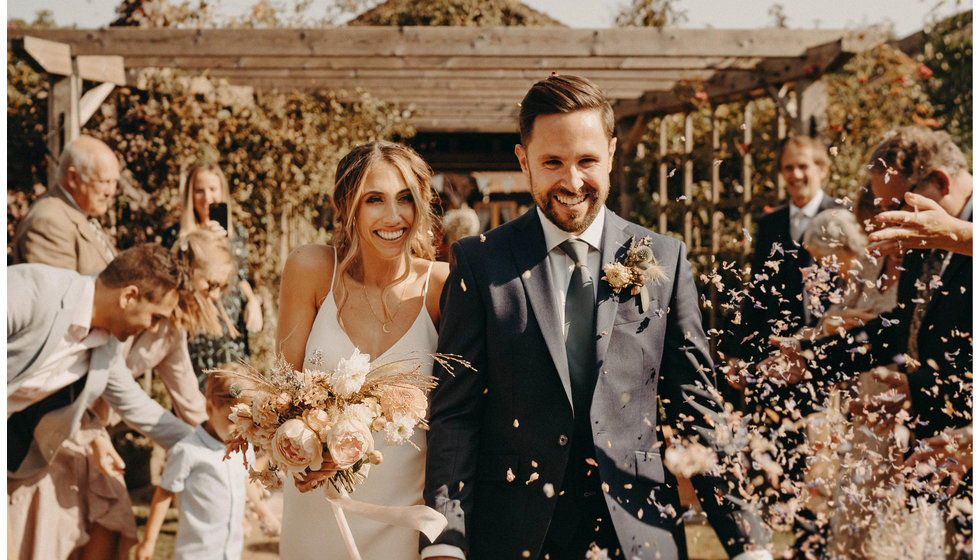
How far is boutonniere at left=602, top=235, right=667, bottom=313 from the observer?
6.90ft

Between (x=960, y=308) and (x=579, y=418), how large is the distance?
157 centimetres

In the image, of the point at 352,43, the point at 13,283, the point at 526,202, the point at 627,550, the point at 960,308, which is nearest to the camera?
the point at 627,550

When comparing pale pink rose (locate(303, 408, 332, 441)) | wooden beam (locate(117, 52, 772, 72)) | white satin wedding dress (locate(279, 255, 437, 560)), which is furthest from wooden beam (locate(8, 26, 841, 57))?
pale pink rose (locate(303, 408, 332, 441))

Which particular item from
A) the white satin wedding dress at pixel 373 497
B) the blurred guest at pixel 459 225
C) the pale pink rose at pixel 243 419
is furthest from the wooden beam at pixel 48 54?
the pale pink rose at pixel 243 419

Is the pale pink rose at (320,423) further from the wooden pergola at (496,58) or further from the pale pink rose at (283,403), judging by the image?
the wooden pergola at (496,58)

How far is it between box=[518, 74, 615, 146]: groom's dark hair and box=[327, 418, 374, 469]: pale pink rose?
867 millimetres

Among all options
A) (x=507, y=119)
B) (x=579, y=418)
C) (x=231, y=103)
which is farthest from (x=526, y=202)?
(x=579, y=418)

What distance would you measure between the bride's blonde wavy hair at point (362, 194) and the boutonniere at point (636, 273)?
0.82 metres

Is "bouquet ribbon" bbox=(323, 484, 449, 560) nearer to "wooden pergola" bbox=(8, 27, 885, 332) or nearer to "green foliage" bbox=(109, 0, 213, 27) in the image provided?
"wooden pergola" bbox=(8, 27, 885, 332)

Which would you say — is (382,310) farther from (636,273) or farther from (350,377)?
(636,273)

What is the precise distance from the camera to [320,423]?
2016 millimetres

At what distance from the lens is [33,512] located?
3.54 m

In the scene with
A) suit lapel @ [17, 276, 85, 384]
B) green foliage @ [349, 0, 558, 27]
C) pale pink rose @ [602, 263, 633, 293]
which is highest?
green foliage @ [349, 0, 558, 27]

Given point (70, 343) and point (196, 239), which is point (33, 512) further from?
point (196, 239)
